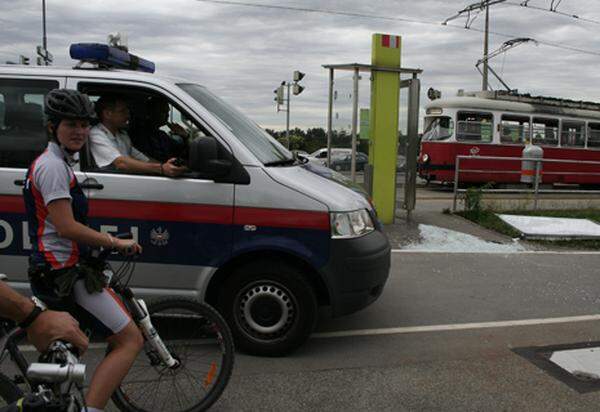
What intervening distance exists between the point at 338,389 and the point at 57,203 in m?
2.24

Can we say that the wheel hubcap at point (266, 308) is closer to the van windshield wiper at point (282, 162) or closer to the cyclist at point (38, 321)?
the van windshield wiper at point (282, 162)

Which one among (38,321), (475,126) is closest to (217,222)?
(38,321)

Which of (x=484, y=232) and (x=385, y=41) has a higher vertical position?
(x=385, y=41)

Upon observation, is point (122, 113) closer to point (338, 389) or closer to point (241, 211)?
point (241, 211)

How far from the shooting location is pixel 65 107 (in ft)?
8.59

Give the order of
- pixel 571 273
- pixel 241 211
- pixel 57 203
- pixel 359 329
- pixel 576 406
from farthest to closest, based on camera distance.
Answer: pixel 571 273 → pixel 359 329 → pixel 241 211 → pixel 576 406 → pixel 57 203

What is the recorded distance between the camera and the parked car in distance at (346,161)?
10.1 meters

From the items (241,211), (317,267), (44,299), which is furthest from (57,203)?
(317,267)

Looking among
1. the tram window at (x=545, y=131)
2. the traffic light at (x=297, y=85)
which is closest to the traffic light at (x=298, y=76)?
the traffic light at (x=297, y=85)

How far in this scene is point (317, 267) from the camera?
4.29m

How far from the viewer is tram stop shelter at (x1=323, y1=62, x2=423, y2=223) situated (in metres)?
9.85

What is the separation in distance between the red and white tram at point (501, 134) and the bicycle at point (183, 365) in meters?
16.0

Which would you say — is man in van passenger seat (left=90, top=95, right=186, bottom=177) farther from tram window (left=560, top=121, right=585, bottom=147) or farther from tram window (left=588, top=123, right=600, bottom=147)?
tram window (left=588, top=123, right=600, bottom=147)

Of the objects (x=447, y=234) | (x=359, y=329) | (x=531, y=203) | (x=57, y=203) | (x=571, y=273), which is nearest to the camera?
(x=57, y=203)
